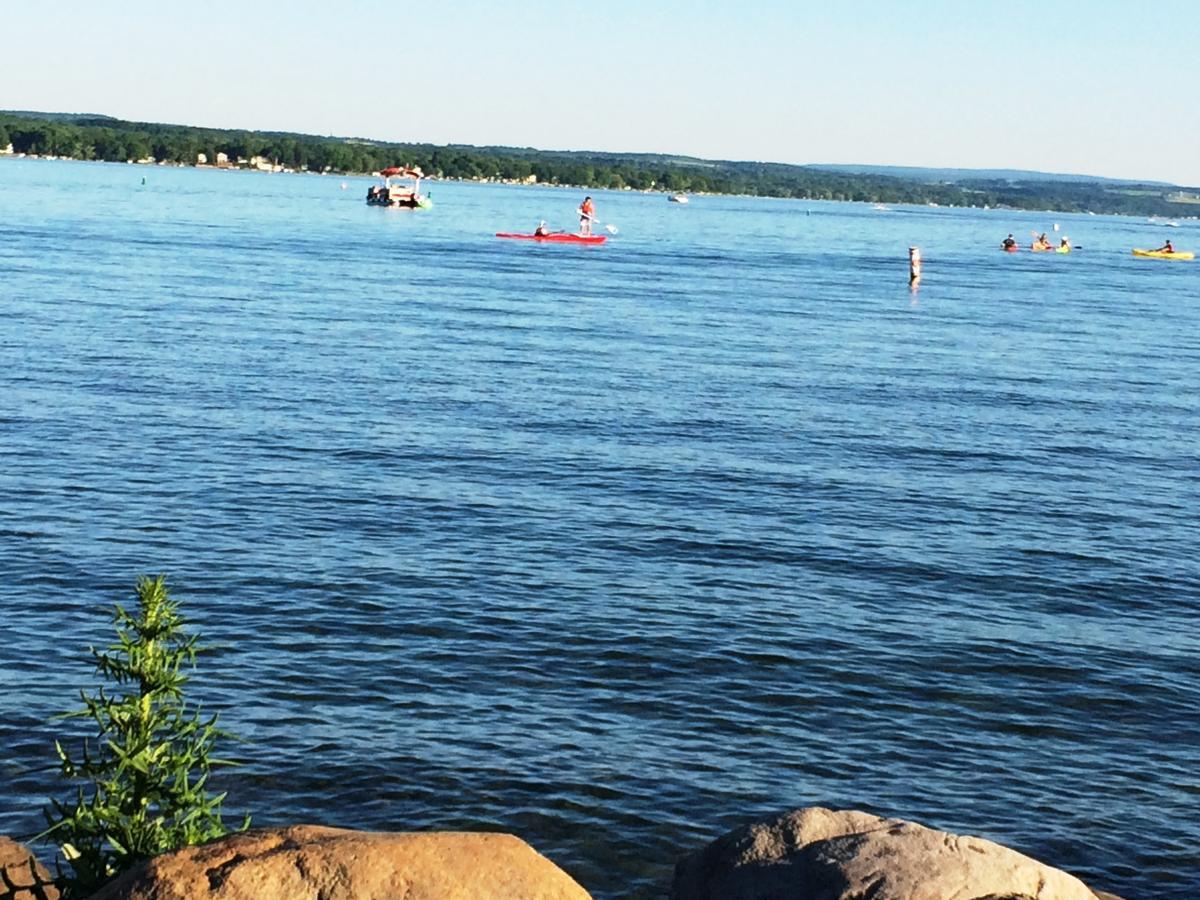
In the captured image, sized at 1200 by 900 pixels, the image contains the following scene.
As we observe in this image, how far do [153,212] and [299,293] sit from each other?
6313cm

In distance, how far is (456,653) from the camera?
20344 mm

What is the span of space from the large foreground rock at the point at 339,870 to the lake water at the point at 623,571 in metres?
5.33

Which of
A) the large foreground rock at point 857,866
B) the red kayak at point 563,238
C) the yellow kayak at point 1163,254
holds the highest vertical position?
the yellow kayak at point 1163,254

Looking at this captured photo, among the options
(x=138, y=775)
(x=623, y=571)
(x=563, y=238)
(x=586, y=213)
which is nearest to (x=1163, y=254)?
(x=586, y=213)

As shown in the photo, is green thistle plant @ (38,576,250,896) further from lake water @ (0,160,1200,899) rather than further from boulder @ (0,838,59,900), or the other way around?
lake water @ (0,160,1200,899)

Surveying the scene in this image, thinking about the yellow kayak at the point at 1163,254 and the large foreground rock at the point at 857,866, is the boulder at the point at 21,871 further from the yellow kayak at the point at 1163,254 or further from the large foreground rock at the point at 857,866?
the yellow kayak at the point at 1163,254

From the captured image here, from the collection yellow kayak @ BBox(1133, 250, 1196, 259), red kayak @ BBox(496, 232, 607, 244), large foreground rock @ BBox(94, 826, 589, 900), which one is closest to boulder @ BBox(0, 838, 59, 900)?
large foreground rock @ BBox(94, 826, 589, 900)

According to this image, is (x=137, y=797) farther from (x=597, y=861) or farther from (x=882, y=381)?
(x=882, y=381)

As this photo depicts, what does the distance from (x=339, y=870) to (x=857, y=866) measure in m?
3.14

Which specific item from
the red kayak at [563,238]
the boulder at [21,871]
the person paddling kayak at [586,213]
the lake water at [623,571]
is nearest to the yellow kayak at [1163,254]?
the person paddling kayak at [586,213]

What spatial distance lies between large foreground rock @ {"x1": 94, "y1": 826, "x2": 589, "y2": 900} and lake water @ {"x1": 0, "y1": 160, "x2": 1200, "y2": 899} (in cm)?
533

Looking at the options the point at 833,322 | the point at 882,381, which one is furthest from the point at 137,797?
the point at 833,322

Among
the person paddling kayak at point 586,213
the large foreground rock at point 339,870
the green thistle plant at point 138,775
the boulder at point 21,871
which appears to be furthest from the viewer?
the person paddling kayak at point 586,213

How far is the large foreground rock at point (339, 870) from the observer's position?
8.81 m
